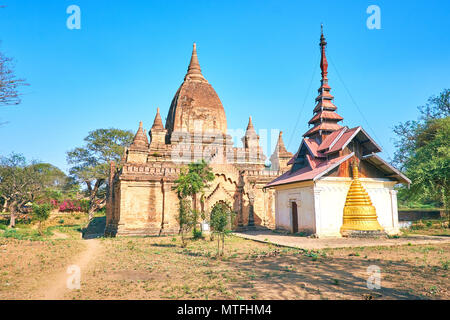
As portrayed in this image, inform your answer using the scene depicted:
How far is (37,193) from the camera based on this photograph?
3881 cm

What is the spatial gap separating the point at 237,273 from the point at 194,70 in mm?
33206

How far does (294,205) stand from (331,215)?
9.56 ft

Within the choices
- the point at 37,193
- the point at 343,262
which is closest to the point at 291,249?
the point at 343,262

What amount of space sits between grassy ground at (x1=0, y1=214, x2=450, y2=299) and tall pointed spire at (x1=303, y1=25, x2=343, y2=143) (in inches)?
432

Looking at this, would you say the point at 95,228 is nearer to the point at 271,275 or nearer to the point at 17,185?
the point at 17,185

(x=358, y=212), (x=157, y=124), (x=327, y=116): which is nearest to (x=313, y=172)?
(x=358, y=212)

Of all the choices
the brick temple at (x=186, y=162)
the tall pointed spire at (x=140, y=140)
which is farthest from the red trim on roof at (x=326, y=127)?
the tall pointed spire at (x=140, y=140)

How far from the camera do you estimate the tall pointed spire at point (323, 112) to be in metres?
23.0

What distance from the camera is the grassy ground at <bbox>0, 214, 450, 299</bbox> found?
22.4 ft

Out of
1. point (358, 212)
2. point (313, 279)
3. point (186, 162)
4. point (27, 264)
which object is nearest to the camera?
point (313, 279)

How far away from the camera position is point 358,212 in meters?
17.8

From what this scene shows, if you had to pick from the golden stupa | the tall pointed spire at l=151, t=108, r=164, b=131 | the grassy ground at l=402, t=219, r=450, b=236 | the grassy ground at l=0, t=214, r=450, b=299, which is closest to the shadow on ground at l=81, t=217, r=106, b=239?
the tall pointed spire at l=151, t=108, r=164, b=131

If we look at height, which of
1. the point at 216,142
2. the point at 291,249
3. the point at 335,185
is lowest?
the point at 291,249
